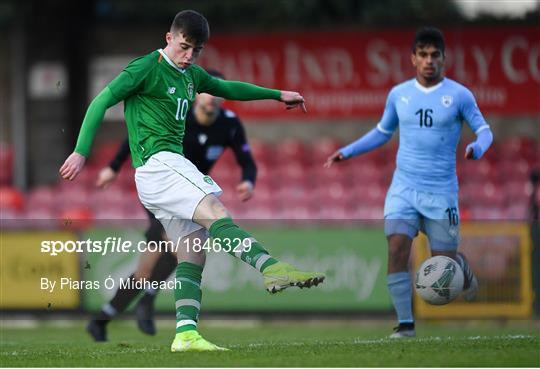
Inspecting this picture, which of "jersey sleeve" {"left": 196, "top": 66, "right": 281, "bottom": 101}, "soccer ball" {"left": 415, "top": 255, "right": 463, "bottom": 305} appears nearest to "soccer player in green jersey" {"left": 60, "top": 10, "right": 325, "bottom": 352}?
"jersey sleeve" {"left": 196, "top": 66, "right": 281, "bottom": 101}

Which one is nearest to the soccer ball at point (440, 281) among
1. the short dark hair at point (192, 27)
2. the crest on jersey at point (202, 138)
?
the short dark hair at point (192, 27)

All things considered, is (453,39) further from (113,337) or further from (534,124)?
(113,337)

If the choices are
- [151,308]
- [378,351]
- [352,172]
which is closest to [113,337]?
[151,308]

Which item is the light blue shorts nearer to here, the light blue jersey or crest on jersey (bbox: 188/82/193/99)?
the light blue jersey

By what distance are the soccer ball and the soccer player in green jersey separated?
68.8 inches

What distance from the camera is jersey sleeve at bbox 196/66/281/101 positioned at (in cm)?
807

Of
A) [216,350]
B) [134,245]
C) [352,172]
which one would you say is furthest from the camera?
[352,172]

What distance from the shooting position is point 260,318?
591 inches

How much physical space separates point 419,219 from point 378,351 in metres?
1.88

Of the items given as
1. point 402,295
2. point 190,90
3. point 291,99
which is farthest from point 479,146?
point 190,90

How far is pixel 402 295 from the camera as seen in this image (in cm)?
916

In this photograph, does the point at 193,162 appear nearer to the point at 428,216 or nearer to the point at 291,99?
the point at 428,216

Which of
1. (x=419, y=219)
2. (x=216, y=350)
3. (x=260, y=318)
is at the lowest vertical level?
(x=260, y=318)

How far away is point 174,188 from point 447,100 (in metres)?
2.53
